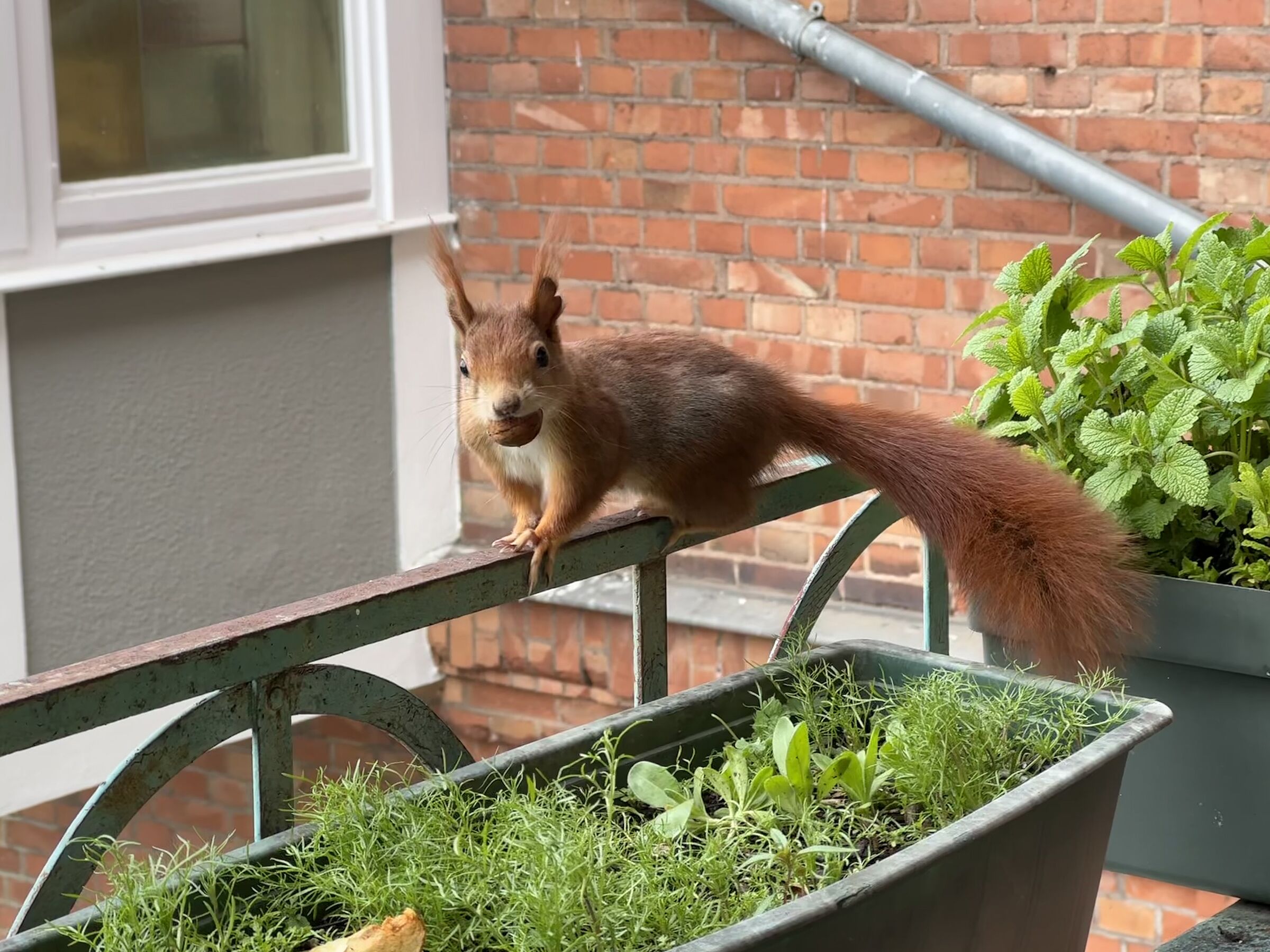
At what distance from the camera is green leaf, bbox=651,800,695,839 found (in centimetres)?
82

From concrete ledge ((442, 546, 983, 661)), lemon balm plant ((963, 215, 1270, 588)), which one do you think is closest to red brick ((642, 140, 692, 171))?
concrete ledge ((442, 546, 983, 661))

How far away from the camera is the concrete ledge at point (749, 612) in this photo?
111 inches

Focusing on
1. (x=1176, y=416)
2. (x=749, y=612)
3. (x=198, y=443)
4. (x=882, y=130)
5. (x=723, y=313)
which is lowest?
(x=749, y=612)

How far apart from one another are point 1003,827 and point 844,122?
2186 millimetres

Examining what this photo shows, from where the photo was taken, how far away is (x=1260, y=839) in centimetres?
106

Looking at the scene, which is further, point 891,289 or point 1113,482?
point 891,289

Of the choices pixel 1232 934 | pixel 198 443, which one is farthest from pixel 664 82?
pixel 1232 934

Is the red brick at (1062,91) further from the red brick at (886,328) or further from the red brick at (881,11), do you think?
the red brick at (886,328)

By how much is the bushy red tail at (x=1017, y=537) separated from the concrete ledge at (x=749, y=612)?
4.86 ft

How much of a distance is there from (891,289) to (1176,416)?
176cm

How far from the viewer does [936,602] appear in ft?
4.12

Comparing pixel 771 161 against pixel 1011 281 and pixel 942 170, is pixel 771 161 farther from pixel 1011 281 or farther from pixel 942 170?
pixel 1011 281

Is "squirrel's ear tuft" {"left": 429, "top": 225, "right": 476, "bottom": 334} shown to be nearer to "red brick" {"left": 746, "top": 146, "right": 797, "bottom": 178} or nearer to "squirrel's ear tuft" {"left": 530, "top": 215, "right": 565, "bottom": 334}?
"squirrel's ear tuft" {"left": 530, "top": 215, "right": 565, "bottom": 334}

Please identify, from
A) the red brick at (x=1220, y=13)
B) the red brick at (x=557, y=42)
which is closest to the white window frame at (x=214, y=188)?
the red brick at (x=557, y=42)
